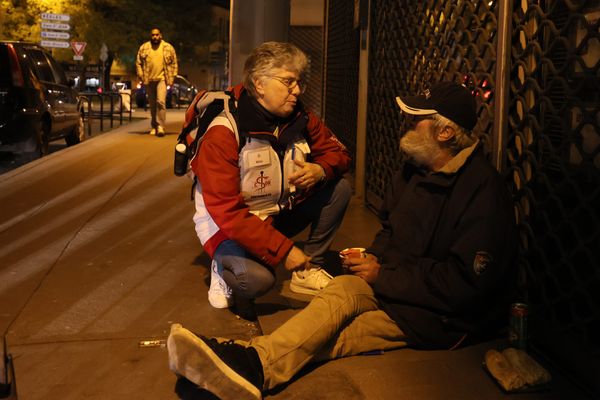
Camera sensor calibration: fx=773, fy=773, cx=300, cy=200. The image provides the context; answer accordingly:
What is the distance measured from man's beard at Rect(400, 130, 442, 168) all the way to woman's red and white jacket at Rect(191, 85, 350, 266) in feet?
2.48

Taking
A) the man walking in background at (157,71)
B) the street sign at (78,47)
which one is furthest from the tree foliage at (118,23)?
the man walking in background at (157,71)

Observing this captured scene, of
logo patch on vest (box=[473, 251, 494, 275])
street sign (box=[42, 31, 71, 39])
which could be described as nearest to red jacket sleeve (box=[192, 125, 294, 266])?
logo patch on vest (box=[473, 251, 494, 275])

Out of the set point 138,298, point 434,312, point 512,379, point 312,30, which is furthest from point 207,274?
point 312,30

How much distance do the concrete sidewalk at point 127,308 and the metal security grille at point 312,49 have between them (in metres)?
5.72

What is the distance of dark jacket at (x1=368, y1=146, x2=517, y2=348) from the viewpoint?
3314mm

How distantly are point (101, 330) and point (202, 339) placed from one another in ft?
4.19

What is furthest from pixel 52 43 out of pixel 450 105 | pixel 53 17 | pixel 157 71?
pixel 450 105

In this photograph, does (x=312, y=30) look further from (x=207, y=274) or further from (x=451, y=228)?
(x=451, y=228)

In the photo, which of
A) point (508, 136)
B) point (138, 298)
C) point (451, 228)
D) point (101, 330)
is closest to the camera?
point (451, 228)

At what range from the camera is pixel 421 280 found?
346 centimetres

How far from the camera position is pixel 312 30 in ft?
A: 50.1

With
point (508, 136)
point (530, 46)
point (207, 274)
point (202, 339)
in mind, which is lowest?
point (207, 274)

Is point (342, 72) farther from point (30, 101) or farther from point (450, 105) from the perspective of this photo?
point (450, 105)

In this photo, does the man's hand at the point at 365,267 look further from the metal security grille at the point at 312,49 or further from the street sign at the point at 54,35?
the street sign at the point at 54,35
